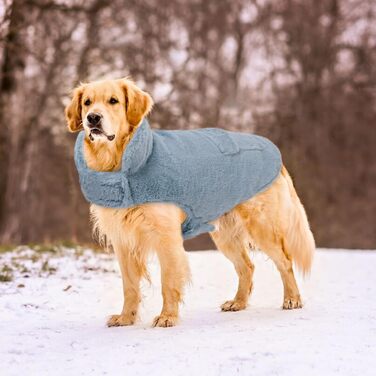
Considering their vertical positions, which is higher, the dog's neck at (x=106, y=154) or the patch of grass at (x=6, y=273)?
the dog's neck at (x=106, y=154)

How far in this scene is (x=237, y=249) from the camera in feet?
20.4

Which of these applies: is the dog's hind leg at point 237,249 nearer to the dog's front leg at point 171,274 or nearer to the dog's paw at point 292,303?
the dog's paw at point 292,303

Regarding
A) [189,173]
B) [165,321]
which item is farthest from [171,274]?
[189,173]

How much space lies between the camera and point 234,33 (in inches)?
778

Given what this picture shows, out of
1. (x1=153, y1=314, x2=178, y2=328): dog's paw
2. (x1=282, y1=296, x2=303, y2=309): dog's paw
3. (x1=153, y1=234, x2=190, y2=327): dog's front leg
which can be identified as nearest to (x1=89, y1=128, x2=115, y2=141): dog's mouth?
(x1=153, y1=234, x2=190, y2=327): dog's front leg

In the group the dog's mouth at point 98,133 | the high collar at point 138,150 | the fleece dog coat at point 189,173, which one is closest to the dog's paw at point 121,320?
the fleece dog coat at point 189,173

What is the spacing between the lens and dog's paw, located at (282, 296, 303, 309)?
5.71 m

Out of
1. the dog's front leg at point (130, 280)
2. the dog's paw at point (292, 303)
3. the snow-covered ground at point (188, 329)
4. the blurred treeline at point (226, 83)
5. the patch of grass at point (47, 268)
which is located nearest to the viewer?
the snow-covered ground at point (188, 329)

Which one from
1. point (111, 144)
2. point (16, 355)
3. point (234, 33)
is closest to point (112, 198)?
point (111, 144)

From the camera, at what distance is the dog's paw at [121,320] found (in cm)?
523

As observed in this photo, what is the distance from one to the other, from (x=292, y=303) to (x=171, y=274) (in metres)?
1.25

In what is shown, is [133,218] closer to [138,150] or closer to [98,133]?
[138,150]

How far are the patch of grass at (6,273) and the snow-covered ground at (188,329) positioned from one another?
0.12 ft

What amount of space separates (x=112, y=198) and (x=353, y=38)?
17.2 metres
